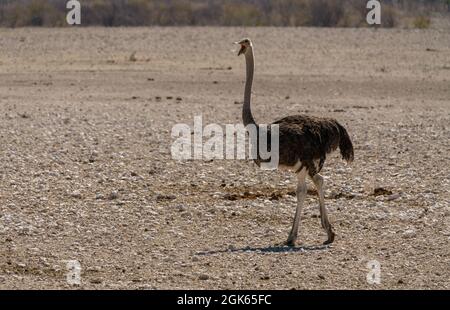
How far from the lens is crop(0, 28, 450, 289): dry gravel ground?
10.0 m

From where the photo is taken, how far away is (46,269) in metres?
9.88

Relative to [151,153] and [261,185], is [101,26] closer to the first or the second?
[151,153]

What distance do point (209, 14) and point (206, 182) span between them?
24.0 m

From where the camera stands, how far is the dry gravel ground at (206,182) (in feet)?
33.0

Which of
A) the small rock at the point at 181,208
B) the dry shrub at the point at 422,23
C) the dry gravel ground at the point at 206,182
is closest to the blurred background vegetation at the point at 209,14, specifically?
the dry shrub at the point at 422,23

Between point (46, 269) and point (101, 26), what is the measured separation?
25.0 metres

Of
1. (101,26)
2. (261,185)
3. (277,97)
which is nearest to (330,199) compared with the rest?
(261,185)

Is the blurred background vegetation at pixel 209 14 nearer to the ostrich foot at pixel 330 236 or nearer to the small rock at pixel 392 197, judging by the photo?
the small rock at pixel 392 197

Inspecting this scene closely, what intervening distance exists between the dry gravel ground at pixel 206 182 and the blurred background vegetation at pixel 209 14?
312 inches

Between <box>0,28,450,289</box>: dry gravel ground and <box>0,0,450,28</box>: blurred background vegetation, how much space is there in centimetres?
792

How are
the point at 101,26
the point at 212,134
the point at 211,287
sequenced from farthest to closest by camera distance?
the point at 101,26 < the point at 212,134 < the point at 211,287

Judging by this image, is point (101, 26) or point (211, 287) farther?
point (101, 26)

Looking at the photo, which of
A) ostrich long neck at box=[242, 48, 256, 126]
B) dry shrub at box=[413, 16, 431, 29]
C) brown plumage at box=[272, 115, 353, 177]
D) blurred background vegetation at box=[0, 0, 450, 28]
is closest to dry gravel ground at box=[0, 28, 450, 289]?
brown plumage at box=[272, 115, 353, 177]

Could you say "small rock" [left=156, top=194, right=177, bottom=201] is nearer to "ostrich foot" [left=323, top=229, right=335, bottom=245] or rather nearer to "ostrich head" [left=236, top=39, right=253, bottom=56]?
"ostrich head" [left=236, top=39, right=253, bottom=56]
